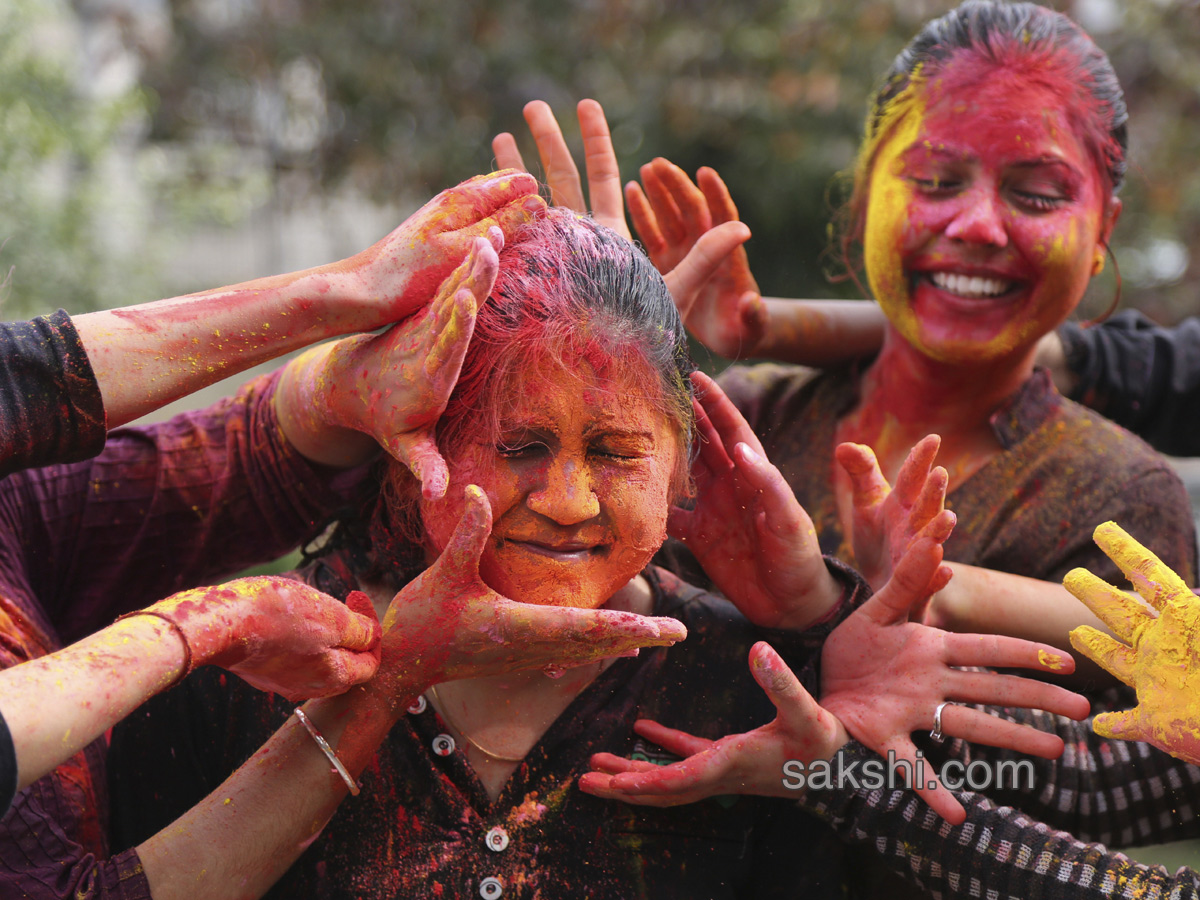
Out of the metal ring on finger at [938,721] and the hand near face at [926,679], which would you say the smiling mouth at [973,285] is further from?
the metal ring on finger at [938,721]

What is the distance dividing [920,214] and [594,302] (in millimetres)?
1031

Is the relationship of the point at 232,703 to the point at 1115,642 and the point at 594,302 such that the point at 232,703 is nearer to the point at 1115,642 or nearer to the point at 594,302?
the point at 594,302

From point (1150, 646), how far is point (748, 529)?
637 mm

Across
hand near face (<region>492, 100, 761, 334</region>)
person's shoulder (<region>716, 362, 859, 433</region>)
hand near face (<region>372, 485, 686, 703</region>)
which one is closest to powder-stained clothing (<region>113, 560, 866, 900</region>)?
hand near face (<region>372, 485, 686, 703</region>)

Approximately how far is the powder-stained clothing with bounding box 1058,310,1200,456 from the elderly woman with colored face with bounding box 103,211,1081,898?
1.25m

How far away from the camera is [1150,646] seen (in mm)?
1557

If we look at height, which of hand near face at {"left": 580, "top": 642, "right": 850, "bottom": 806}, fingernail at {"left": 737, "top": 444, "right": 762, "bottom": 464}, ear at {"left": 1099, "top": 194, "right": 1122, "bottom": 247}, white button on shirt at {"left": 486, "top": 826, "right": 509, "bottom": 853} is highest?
ear at {"left": 1099, "top": 194, "right": 1122, "bottom": 247}

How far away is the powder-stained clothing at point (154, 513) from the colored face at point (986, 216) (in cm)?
129

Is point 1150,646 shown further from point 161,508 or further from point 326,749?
point 161,508

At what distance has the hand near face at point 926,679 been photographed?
168 centimetres

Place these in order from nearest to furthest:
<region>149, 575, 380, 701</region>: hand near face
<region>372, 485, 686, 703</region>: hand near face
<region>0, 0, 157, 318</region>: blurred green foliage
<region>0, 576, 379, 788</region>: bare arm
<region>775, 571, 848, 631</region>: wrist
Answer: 1. <region>0, 576, 379, 788</region>: bare arm
2. <region>149, 575, 380, 701</region>: hand near face
3. <region>372, 485, 686, 703</region>: hand near face
4. <region>775, 571, 848, 631</region>: wrist
5. <region>0, 0, 157, 318</region>: blurred green foliage

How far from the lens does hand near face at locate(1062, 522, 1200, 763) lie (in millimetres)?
1512

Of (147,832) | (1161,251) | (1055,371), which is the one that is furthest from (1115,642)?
(1161,251)

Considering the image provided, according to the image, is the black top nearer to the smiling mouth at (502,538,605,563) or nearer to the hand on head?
the smiling mouth at (502,538,605,563)
